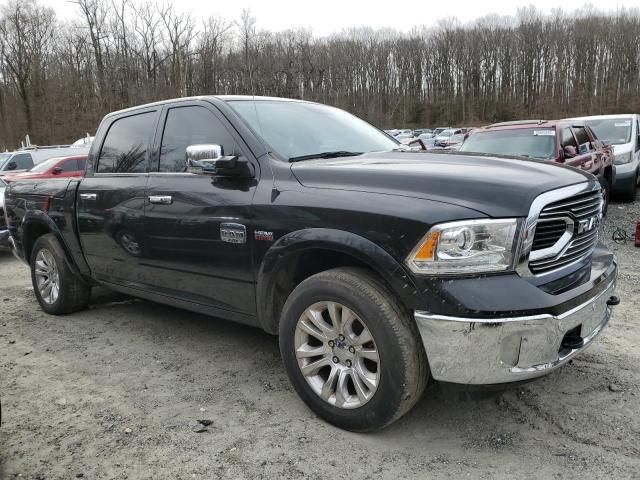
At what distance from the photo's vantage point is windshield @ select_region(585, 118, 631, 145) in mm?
11336

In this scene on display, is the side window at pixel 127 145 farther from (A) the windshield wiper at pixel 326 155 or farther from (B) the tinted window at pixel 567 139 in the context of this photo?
(B) the tinted window at pixel 567 139

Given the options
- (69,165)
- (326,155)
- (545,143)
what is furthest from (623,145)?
(69,165)

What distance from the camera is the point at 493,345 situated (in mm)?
2311


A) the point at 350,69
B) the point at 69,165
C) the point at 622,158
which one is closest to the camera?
the point at 622,158

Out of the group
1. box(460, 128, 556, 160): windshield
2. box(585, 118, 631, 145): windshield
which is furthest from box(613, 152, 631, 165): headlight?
box(460, 128, 556, 160): windshield

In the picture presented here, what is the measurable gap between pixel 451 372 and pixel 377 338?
374 millimetres

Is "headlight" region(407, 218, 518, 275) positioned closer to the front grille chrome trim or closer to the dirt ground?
the front grille chrome trim

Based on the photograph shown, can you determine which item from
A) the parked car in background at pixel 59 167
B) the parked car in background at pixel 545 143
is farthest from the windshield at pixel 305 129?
the parked car in background at pixel 59 167

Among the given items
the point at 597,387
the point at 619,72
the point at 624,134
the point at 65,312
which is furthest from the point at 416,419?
the point at 619,72

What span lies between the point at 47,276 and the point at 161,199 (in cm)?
229

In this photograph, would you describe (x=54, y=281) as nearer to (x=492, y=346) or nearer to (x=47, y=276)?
(x=47, y=276)

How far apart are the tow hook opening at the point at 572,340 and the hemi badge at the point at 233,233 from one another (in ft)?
5.85

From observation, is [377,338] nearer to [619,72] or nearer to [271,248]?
[271,248]

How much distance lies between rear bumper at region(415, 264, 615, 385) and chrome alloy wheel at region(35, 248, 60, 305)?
13.0 ft
